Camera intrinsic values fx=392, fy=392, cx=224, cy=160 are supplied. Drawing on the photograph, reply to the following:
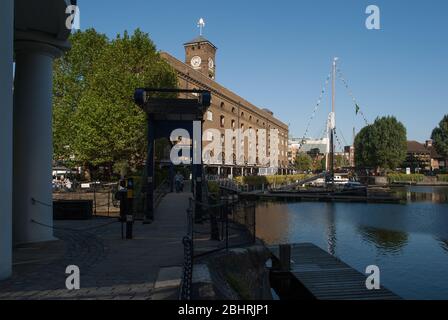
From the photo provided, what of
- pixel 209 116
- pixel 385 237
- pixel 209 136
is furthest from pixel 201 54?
pixel 385 237

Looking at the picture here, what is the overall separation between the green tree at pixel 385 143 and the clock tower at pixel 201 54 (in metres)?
39.2

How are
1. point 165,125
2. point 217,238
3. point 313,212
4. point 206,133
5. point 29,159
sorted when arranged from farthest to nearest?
point 206,133 → point 313,212 → point 165,125 → point 217,238 → point 29,159

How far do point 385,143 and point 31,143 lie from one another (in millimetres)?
88115

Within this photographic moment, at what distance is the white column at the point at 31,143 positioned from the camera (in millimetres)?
9336

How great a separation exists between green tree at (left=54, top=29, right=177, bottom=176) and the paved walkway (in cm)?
1898

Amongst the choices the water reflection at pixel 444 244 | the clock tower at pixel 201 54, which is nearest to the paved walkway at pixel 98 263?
the water reflection at pixel 444 244

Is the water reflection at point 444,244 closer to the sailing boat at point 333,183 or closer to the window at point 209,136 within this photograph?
the sailing boat at point 333,183

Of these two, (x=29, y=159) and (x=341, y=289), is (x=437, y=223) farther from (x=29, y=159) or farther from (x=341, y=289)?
(x=29, y=159)

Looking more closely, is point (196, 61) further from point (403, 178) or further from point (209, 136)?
point (403, 178)

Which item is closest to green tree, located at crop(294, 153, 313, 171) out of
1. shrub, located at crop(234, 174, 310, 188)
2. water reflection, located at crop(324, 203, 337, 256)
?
shrub, located at crop(234, 174, 310, 188)
